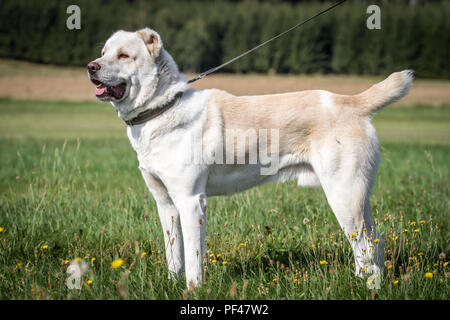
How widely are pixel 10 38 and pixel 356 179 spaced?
35.1m

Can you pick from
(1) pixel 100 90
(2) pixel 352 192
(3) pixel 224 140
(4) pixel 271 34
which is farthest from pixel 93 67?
(4) pixel 271 34

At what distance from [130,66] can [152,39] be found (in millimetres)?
287

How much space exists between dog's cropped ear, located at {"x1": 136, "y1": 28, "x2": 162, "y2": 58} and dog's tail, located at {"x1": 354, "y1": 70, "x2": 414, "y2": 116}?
170cm

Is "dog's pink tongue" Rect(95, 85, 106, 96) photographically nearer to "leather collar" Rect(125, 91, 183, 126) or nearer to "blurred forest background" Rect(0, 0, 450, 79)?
"leather collar" Rect(125, 91, 183, 126)

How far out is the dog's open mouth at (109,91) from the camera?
3289 millimetres

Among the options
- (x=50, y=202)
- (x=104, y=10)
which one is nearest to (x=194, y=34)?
(x=104, y=10)

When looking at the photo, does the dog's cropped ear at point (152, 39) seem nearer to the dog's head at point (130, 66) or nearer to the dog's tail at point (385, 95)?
the dog's head at point (130, 66)

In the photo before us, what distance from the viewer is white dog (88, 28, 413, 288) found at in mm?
3289

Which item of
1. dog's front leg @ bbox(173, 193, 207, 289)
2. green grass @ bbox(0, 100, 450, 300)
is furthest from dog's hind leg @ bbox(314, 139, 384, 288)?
dog's front leg @ bbox(173, 193, 207, 289)

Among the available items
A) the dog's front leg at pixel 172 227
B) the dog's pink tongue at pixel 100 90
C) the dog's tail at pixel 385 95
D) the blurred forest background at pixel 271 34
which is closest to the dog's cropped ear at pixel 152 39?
the dog's pink tongue at pixel 100 90

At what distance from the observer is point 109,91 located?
3.32 meters

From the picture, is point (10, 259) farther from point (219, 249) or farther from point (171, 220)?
point (219, 249)

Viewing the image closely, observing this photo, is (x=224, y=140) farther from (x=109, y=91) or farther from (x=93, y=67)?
(x=93, y=67)
